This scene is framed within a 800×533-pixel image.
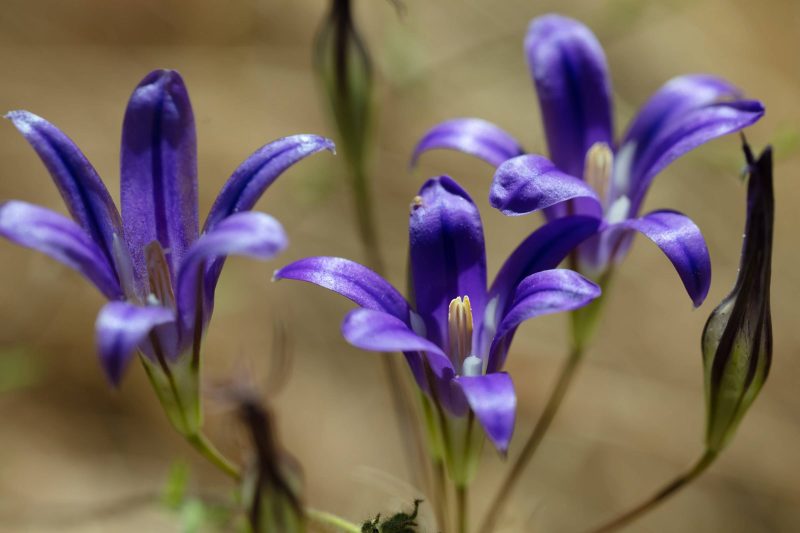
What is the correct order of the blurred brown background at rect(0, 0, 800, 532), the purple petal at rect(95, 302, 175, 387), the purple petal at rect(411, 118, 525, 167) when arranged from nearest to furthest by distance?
the purple petal at rect(95, 302, 175, 387) → the purple petal at rect(411, 118, 525, 167) → the blurred brown background at rect(0, 0, 800, 532)

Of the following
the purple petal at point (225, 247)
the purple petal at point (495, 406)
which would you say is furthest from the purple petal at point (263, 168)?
the purple petal at point (495, 406)

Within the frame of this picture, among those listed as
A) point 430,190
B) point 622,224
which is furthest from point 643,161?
point 430,190

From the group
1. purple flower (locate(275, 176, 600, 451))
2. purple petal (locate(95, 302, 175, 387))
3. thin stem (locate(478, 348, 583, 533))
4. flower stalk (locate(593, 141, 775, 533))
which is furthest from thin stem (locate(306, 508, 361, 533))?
flower stalk (locate(593, 141, 775, 533))

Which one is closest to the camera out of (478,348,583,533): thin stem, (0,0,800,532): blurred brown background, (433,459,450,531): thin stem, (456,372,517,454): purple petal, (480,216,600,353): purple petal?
(456,372,517,454): purple petal

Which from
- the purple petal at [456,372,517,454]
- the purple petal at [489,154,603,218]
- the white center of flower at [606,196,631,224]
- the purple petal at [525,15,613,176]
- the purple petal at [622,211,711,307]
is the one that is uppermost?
the purple petal at [525,15,613,176]

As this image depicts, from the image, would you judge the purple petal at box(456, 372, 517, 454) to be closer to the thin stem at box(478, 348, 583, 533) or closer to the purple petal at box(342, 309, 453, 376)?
the purple petal at box(342, 309, 453, 376)

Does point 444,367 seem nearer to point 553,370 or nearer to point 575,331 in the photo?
point 575,331

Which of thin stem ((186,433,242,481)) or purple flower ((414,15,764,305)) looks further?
purple flower ((414,15,764,305))
